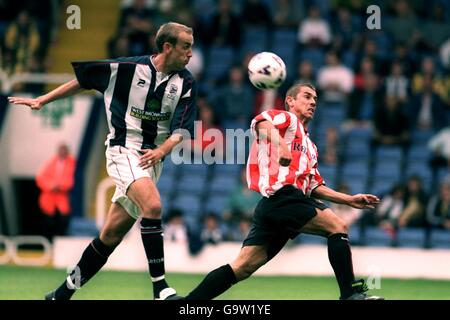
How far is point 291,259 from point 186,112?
271 inches

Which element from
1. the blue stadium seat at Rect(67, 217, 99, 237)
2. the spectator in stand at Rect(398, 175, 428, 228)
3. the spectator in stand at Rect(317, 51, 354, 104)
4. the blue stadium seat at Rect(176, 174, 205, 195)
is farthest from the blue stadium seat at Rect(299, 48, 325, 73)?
the blue stadium seat at Rect(67, 217, 99, 237)

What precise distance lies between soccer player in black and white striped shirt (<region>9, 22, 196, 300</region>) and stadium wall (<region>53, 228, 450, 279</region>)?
19.7 ft

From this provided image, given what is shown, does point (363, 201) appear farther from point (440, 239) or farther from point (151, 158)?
point (440, 239)

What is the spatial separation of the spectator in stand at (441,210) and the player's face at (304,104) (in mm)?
7325

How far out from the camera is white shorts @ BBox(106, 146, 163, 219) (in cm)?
926

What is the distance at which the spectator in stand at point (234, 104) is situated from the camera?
59.5 ft

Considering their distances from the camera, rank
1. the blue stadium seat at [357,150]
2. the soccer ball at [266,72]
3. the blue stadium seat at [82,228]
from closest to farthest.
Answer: the soccer ball at [266,72]
the blue stadium seat at [82,228]
the blue stadium seat at [357,150]

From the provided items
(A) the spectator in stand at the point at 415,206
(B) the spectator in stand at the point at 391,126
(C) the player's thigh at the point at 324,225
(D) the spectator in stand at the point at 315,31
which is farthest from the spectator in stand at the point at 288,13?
(C) the player's thigh at the point at 324,225

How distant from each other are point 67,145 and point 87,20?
3826 mm

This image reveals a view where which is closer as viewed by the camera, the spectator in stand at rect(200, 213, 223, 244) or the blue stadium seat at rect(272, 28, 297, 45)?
the spectator in stand at rect(200, 213, 223, 244)

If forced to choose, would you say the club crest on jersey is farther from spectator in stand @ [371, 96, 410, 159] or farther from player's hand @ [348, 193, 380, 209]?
spectator in stand @ [371, 96, 410, 159]

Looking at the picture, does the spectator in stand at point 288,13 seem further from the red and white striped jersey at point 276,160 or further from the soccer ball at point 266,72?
the red and white striped jersey at point 276,160

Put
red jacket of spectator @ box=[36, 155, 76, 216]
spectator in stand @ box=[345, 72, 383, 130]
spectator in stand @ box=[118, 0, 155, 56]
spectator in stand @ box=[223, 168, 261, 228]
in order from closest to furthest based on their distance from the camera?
spectator in stand @ box=[223, 168, 261, 228]
red jacket of spectator @ box=[36, 155, 76, 216]
spectator in stand @ box=[345, 72, 383, 130]
spectator in stand @ box=[118, 0, 155, 56]
